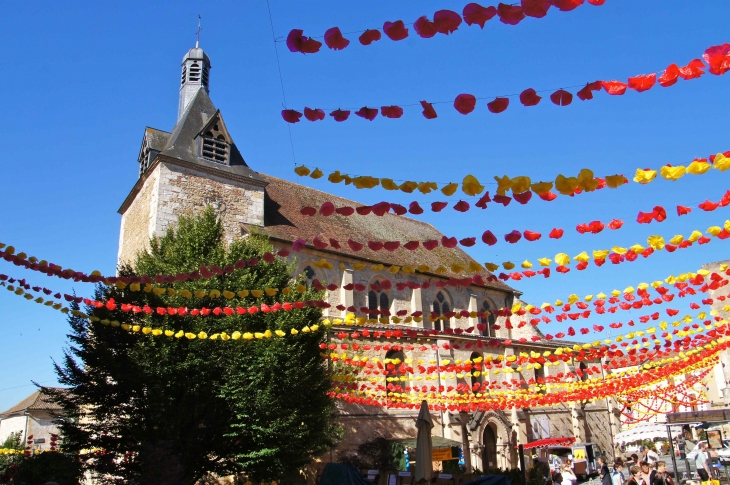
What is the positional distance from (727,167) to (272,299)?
481 inches

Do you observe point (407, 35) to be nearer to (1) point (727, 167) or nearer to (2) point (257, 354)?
(1) point (727, 167)

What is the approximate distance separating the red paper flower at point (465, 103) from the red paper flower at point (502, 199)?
136cm

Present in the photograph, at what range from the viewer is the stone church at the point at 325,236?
21.1 metres

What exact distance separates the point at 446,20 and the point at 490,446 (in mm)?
23804

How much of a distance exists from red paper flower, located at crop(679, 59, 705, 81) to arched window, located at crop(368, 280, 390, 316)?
63.6 feet

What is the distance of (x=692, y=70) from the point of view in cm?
453

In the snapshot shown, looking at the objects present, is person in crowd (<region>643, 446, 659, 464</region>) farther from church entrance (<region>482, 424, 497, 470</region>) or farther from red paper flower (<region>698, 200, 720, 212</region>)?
red paper flower (<region>698, 200, 720, 212</region>)

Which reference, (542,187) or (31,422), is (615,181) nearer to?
(542,187)

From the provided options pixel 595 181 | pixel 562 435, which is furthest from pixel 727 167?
pixel 562 435

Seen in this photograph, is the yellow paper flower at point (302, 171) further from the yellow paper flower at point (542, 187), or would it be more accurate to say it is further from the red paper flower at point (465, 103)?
the yellow paper flower at point (542, 187)

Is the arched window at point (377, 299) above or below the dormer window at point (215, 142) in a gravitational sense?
below

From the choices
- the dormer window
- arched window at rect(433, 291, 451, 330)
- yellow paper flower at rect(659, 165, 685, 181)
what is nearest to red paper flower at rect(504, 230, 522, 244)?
yellow paper flower at rect(659, 165, 685, 181)

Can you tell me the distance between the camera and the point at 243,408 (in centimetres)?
1358

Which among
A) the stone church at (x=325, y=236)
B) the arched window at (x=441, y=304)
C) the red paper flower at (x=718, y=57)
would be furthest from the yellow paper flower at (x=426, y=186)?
the arched window at (x=441, y=304)
